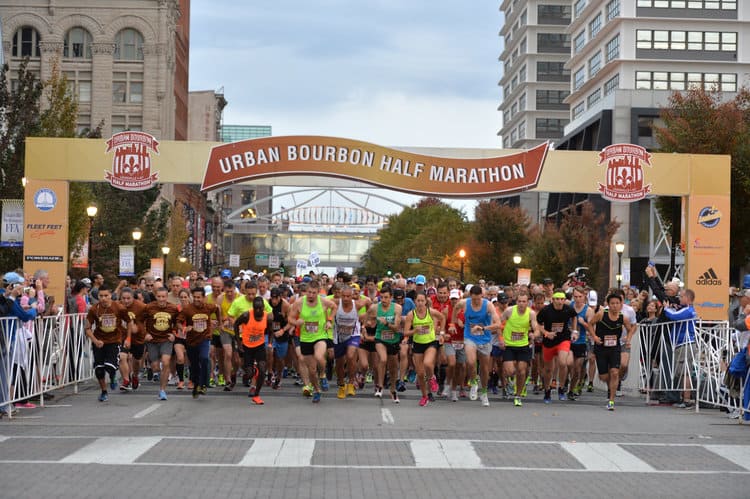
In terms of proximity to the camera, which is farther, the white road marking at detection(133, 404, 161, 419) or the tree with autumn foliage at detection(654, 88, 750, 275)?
the tree with autumn foliage at detection(654, 88, 750, 275)

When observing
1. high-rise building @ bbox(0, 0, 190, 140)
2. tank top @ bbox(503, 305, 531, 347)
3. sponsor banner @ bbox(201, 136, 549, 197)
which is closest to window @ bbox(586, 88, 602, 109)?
→ high-rise building @ bbox(0, 0, 190, 140)

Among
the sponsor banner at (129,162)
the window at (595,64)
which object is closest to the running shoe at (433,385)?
the sponsor banner at (129,162)

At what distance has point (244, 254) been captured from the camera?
14200cm

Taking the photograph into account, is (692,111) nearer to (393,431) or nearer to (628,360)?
(628,360)

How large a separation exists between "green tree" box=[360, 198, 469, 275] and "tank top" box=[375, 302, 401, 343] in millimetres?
60615

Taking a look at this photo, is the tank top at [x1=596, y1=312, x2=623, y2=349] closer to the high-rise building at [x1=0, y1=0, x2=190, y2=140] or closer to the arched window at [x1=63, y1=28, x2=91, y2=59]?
the high-rise building at [x1=0, y1=0, x2=190, y2=140]

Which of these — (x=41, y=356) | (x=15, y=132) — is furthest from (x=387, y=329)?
(x=15, y=132)

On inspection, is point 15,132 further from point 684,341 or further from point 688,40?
point 688,40

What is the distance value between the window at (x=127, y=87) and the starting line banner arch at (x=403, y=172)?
66886mm

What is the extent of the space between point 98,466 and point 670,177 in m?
17.6

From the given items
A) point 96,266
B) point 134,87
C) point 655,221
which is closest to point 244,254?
point 134,87

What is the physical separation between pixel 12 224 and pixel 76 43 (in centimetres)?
6674

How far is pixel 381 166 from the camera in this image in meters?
25.2

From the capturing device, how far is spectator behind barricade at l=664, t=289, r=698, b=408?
17469 millimetres
